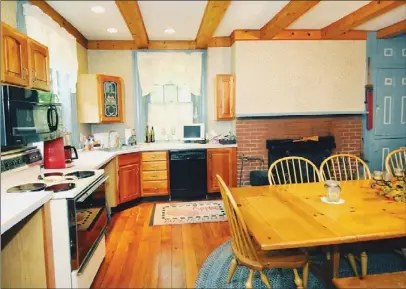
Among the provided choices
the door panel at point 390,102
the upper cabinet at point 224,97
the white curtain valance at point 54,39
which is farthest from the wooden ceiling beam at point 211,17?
the door panel at point 390,102

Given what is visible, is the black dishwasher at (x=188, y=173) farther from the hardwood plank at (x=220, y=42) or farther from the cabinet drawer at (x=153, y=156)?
the hardwood plank at (x=220, y=42)

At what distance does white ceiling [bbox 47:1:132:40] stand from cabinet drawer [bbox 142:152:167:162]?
1650 millimetres

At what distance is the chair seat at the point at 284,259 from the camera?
1.77 m

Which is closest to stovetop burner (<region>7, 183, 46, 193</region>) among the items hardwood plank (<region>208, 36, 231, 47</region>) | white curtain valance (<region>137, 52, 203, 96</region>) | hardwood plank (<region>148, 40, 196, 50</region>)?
white curtain valance (<region>137, 52, 203, 96</region>)

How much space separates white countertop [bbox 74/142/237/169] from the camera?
2934mm

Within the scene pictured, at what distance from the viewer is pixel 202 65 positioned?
4.82 meters

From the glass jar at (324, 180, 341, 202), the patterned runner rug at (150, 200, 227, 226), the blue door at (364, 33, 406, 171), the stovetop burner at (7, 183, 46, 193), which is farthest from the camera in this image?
the blue door at (364, 33, 406, 171)

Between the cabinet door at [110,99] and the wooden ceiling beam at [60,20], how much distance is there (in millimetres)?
604

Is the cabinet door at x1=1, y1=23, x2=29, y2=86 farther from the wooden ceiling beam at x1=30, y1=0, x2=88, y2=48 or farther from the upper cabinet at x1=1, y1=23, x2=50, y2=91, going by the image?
the wooden ceiling beam at x1=30, y1=0, x2=88, y2=48

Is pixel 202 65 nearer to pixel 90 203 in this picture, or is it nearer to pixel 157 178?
pixel 157 178

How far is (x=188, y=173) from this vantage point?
14.1ft

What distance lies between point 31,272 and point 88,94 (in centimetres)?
276

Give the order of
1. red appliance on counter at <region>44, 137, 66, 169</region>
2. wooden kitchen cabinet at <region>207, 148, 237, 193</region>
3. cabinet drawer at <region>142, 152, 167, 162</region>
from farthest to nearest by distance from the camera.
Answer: wooden kitchen cabinet at <region>207, 148, 237, 193</region>
cabinet drawer at <region>142, 152, 167, 162</region>
red appliance on counter at <region>44, 137, 66, 169</region>

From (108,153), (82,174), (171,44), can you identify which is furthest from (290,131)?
(82,174)
